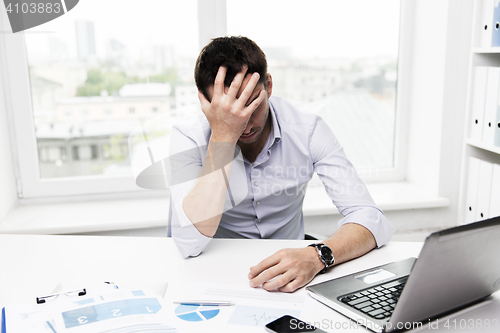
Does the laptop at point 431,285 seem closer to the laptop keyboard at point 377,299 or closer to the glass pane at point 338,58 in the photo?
the laptop keyboard at point 377,299

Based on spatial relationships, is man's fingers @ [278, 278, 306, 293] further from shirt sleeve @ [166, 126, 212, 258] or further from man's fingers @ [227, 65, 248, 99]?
man's fingers @ [227, 65, 248, 99]

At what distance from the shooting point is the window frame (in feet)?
6.38

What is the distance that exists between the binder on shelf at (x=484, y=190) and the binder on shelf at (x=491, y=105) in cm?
11

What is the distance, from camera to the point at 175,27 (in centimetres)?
206

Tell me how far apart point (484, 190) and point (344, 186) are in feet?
2.58

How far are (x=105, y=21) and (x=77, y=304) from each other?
60.4 inches

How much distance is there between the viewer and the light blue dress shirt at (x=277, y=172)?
→ 1.36 meters

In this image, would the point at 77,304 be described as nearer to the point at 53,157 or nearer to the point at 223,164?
the point at 223,164

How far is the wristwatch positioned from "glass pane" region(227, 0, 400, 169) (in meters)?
1.27

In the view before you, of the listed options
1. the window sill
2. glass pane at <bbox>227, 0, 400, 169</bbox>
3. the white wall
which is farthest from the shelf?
the white wall

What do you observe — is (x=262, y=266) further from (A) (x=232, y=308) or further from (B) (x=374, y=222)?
(B) (x=374, y=222)

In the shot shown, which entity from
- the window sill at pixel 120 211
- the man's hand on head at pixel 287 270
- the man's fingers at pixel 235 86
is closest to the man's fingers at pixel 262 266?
the man's hand on head at pixel 287 270

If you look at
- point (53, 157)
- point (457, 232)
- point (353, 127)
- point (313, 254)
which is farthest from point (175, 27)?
point (457, 232)

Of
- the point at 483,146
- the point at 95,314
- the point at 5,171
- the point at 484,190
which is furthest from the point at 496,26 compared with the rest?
the point at 5,171
